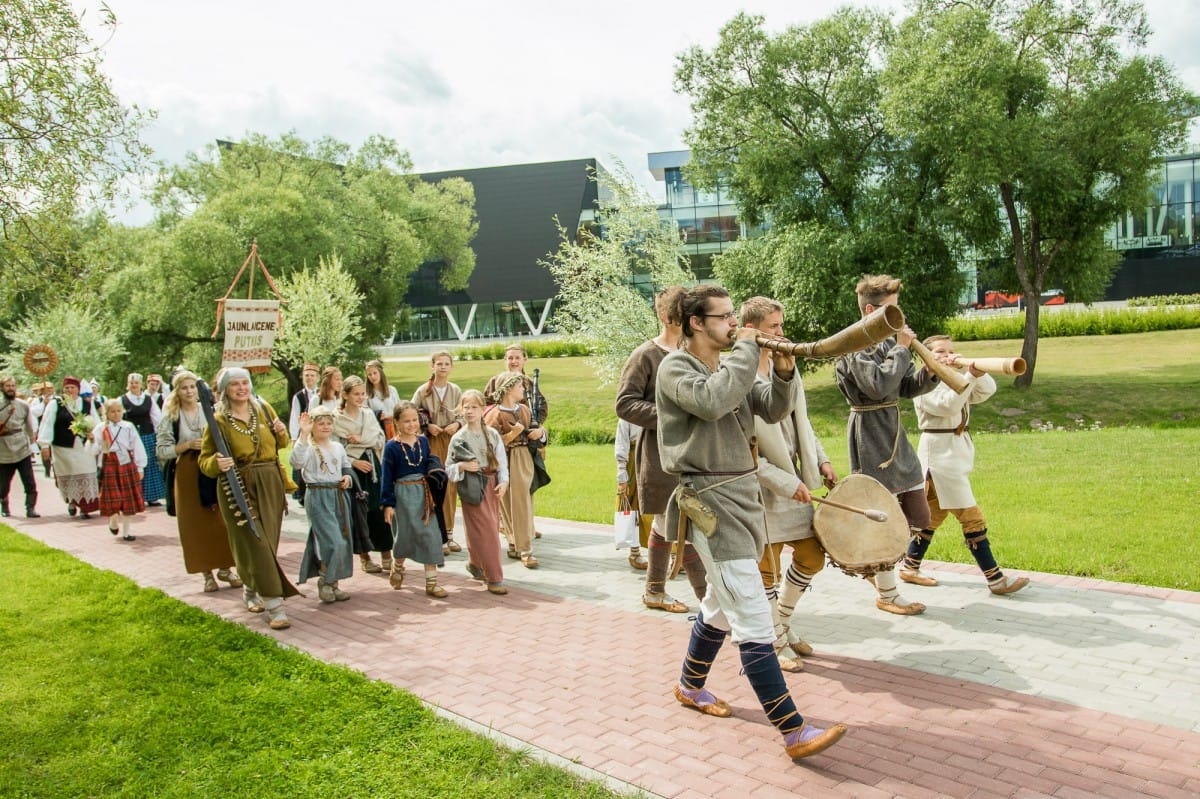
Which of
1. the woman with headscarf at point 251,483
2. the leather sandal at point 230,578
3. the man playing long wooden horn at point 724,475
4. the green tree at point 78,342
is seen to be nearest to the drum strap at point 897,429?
the man playing long wooden horn at point 724,475

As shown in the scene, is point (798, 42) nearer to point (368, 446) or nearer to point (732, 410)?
point (368, 446)

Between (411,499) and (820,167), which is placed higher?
(820,167)

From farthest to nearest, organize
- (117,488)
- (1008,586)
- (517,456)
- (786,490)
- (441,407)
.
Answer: (117,488) → (441,407) → (517,456) → (1008,586) → (786,490)

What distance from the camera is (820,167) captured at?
26016mm

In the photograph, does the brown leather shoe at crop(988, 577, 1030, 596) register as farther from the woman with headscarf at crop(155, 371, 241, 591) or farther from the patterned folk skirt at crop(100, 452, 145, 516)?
the patterned folk skirt at crop(100, 452, 145, 516)

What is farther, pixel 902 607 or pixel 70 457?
pixel 70 457

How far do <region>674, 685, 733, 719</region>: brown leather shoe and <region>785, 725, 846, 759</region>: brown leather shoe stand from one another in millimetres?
620

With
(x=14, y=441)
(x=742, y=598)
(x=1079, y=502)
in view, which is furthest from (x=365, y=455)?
(x=14, y=441)

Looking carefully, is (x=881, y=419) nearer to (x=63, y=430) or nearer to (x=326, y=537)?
(x=326, y=537)

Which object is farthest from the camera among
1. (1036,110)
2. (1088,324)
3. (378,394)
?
(1088,324)

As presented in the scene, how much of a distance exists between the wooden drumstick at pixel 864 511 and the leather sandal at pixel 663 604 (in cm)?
206

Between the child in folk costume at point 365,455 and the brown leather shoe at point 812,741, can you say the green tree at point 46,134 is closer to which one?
the child in folk costume at point 365,455

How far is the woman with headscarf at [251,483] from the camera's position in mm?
7031

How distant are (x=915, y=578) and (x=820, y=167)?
68.4 feet
